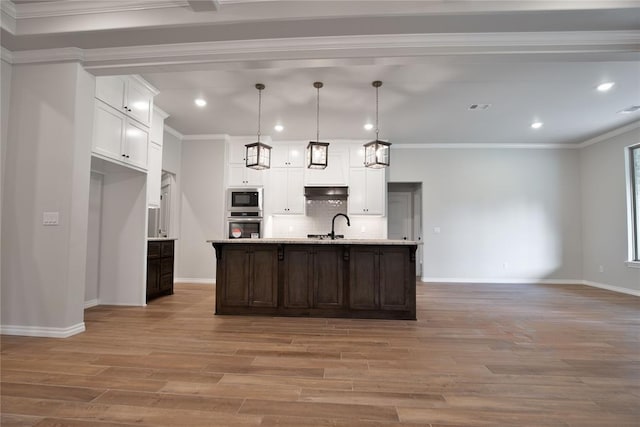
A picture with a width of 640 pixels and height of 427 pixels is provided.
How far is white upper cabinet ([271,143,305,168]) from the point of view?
636 cm

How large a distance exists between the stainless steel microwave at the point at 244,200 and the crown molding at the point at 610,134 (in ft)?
21.7

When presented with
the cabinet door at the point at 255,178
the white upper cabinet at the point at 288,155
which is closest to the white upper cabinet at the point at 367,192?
the white upper cabinet at the point at 288,155

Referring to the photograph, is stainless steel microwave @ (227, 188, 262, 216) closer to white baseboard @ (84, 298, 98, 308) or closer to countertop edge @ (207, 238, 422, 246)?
countertop edge @ (207, 238, 422, 246)

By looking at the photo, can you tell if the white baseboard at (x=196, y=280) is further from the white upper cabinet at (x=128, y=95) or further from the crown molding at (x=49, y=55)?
the crown molding at (x=49, y=55)

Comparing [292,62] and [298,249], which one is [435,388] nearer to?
[298,249]

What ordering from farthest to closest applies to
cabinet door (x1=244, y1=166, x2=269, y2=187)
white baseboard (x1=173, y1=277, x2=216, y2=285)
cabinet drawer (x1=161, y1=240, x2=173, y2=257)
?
cabinet door (x1=244, y1=166, x2=269, y2=187) → white baseboard (x1=173, y1=277, x2=216, y2=285) → cabinet drawer (x1=161, y1=240, x2=173, y2=257)

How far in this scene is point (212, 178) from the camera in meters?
6.00

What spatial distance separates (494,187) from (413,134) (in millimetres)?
2175

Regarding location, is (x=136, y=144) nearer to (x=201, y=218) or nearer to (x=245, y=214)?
(x=201, y=218)

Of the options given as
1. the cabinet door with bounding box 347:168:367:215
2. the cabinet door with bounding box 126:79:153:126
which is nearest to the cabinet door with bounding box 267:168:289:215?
the cabinet door with bounding box 347:168:367:215

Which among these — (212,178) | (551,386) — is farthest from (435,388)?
(212,178)

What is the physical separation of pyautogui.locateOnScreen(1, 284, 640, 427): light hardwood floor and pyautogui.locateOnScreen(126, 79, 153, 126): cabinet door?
2.50m

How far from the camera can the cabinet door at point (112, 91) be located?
329 centimetres

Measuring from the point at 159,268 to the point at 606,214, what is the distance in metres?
7.99
